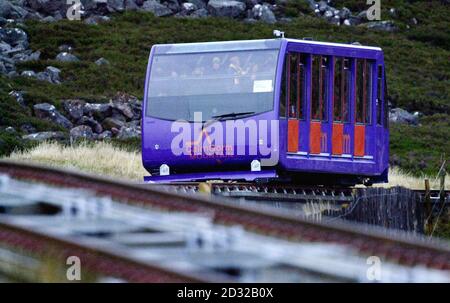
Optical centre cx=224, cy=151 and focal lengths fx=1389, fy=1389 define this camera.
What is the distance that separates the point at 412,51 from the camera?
243 feet

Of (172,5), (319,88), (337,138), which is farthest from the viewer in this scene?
(172,5)

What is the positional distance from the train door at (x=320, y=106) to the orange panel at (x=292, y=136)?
376 mm

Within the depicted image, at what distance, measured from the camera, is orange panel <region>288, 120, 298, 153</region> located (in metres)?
24.8

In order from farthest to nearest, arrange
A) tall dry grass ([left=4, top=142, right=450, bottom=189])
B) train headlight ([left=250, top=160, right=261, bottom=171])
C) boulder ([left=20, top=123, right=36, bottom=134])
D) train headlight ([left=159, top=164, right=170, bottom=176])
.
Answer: boulder ([left=20, top=123, right=36, bottom=134])
tall dry grass ([left=4, top=142, right=450, bottom=189])
train headlight ([left=159, top=164, right=170, bottom=176])
train headlight ([left=250, top=160, right=261, bottom=171])

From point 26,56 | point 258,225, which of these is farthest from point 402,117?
point 258,225

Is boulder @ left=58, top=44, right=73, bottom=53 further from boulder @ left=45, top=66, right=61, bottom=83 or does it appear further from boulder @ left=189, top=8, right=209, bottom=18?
boulder @ left=189, top=8, right=209, bottom=18

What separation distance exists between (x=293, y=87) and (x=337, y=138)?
1.43 m

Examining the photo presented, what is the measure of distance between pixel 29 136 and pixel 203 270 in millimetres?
38290

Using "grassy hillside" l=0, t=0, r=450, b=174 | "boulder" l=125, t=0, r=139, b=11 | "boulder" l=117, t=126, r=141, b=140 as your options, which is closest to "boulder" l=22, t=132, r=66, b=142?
"grassy hillside" l=0, t=0, r=450, b=174

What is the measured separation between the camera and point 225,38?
68938 mm

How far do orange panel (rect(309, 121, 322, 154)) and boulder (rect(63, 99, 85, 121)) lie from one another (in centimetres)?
2830

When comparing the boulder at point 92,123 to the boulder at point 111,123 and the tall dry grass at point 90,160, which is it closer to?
the boulder at point 111,123

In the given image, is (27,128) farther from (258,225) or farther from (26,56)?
(258,225)

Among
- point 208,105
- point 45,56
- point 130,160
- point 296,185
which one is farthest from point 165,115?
point 45,56
